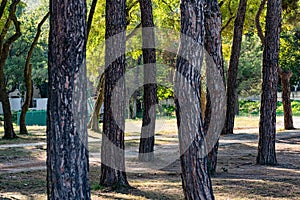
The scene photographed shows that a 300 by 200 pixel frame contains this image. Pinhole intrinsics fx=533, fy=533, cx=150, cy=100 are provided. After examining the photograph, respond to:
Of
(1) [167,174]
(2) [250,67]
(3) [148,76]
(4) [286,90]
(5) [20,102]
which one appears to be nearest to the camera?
(1) [167,174]

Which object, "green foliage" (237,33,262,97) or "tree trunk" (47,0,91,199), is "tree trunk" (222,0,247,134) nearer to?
"tree trunk" (47,0,91,199)

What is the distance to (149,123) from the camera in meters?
13.3

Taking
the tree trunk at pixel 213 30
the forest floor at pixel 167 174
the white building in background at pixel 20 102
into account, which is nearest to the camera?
the forest floor at pixel 167 174

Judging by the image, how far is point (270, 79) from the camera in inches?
485

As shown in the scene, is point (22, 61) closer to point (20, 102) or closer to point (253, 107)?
point (20, 102)

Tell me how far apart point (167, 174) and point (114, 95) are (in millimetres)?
3045

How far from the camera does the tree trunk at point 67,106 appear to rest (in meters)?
5.51

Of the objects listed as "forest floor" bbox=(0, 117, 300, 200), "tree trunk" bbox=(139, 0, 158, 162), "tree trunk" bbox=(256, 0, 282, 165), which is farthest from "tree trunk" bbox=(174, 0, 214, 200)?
"tree trunk" bbox=(139, 0, 158, 162)

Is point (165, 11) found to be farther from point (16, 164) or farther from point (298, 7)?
point (16, 164)

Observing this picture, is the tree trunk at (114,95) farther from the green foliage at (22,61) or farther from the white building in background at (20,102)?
the white building in background at (20,102)

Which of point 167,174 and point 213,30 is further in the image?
point 167,174

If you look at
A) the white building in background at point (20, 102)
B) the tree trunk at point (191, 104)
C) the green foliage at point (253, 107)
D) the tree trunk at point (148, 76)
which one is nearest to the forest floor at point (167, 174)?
the tree trunk at point (148, 76)

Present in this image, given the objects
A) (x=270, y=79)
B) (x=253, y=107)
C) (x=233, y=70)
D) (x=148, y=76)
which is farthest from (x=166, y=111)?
(x=270, y=79)

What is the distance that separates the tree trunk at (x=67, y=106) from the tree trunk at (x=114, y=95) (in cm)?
347
